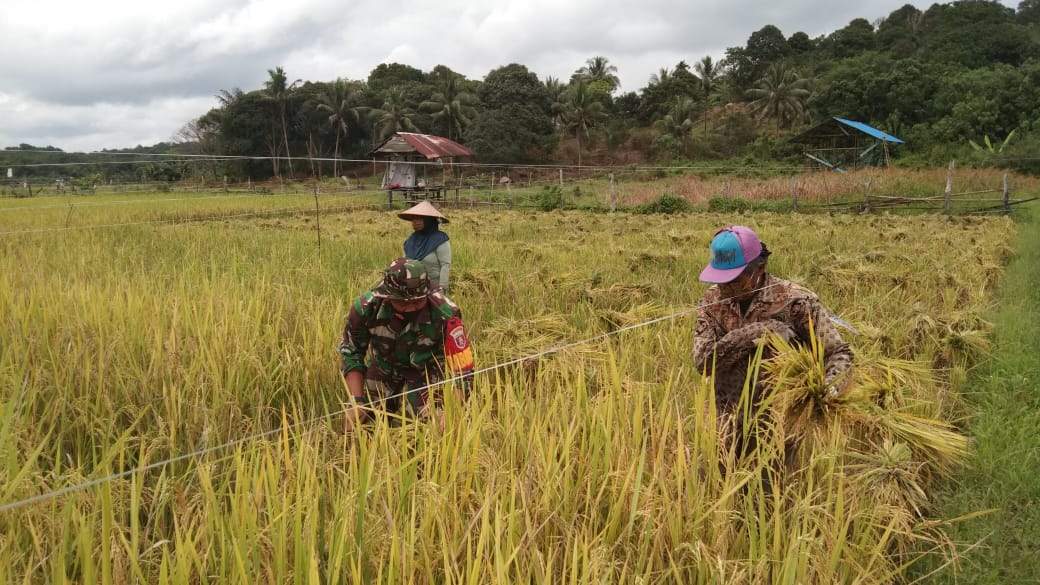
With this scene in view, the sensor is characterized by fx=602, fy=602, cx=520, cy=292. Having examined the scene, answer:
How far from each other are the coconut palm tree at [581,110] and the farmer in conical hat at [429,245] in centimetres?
3337

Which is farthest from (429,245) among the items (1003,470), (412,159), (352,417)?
(412,159)

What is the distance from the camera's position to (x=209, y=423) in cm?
224

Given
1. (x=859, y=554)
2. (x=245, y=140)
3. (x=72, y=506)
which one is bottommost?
(x=859, y=554)

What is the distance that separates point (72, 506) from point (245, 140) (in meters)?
41.6

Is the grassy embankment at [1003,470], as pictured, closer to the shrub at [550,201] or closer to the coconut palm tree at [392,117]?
the shrub at [550,201]

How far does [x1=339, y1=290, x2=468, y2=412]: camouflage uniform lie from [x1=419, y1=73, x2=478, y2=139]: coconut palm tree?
35.6 meters

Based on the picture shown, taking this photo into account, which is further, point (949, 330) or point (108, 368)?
point (949, 330)

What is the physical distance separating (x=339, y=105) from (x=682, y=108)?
21.5m

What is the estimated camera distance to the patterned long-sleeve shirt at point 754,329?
2.02m

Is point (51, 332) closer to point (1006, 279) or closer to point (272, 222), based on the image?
point (1006, 279)

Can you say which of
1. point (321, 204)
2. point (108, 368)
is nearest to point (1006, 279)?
point (108, 368)

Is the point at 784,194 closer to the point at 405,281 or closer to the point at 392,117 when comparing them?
the point at 405,281

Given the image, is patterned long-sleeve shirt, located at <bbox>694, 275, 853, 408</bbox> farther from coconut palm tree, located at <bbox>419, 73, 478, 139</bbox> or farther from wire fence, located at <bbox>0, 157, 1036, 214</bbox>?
coconut palm tree, located at <bbox>419, 73, 478, 139</bbox>

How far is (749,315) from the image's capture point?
2.17 meters
